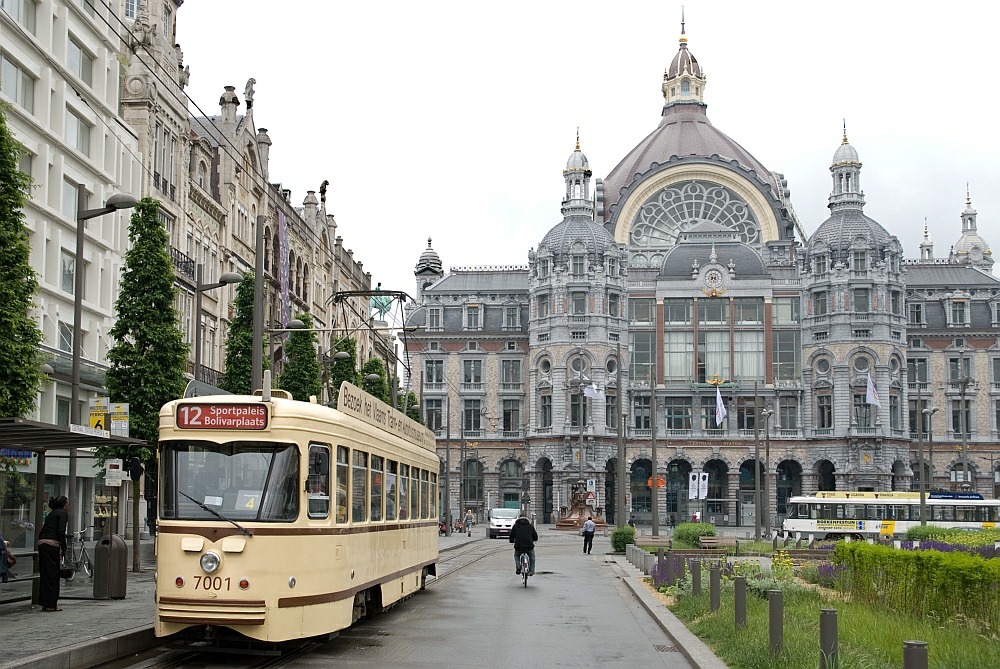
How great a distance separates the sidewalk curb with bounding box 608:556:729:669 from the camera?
587 inches

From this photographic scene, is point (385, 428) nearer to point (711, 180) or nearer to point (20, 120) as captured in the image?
point (20, 120)

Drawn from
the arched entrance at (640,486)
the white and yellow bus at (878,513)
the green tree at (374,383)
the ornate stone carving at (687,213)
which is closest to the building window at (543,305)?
the ornate stone carving at (687,213)

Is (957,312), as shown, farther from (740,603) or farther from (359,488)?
(359,488)

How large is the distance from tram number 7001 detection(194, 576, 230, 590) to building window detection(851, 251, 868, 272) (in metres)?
89.2

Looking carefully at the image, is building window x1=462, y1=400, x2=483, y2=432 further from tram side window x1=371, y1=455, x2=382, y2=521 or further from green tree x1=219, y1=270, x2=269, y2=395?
tram side window x1=371, y1=455, x2=382, y2=521

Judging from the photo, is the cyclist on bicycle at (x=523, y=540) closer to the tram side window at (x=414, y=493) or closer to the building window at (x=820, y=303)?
the tram side window at (x=414, y=493)

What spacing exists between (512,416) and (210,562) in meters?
89.5

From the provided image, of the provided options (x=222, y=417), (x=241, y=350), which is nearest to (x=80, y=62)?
(x=241, y=350)

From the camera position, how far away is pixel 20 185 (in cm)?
2144

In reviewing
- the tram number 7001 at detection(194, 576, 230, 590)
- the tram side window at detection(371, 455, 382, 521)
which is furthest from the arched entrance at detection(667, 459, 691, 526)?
the tram number 7001 at detection(194, 576, 230, 590)

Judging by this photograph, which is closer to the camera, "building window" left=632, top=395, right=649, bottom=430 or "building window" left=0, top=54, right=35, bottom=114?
"building window" left=0, top=54, right=35, bottom=114

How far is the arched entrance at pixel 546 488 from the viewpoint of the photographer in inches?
3910

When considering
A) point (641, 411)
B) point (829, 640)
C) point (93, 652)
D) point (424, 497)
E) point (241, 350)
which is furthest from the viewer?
point (641, 411)

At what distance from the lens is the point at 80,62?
136 feet
